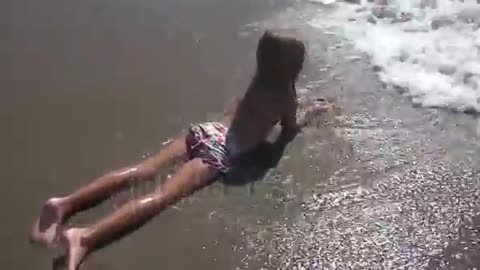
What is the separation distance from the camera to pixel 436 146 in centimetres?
350

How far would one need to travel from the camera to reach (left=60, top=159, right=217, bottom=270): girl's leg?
281 cm

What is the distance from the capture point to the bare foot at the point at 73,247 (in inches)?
108

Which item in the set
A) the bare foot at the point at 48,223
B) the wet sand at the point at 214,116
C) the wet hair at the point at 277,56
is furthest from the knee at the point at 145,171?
the wet hair at the point at 277,56

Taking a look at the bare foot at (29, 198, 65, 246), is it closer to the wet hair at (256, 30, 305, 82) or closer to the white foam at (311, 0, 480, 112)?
the wet hair at (256, 30, 305, 82)

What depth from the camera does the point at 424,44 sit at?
173 inches

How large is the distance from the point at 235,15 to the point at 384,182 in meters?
1.80

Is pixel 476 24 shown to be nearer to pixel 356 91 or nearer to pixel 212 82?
pixel 356 91

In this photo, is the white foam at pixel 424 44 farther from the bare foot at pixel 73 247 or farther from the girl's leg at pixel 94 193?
the bare foot at pixel 73 247

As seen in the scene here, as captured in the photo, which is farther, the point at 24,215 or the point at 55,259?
the point at 24,215

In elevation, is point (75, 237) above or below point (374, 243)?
above

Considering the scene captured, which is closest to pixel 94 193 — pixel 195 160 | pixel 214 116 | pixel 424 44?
pixel 195 160

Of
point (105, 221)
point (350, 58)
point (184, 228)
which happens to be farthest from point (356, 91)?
point (105, 221)

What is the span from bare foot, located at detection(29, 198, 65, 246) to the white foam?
1.91 m

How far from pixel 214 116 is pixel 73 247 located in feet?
3.82
